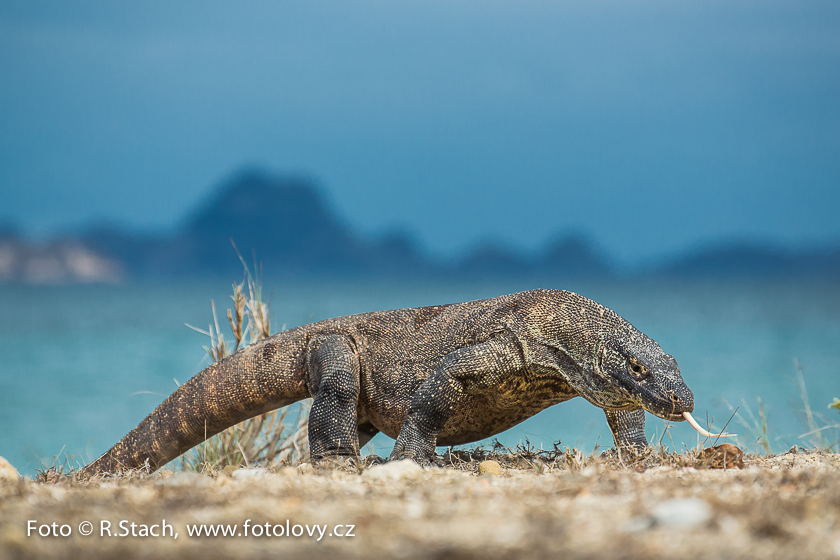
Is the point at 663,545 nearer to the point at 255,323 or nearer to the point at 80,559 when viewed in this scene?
the point at 80,559

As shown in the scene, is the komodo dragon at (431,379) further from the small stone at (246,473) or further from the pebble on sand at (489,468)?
the small stone at (246,473)

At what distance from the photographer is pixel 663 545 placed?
2.29 m

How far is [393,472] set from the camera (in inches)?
177

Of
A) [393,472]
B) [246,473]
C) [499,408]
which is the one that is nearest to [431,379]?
[499,408]

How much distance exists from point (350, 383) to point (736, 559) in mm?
4563

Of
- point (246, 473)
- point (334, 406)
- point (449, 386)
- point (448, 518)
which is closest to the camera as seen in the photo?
point (448, 518)

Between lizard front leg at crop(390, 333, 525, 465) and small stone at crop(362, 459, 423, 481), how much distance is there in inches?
46.2

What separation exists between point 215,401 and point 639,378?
385cm

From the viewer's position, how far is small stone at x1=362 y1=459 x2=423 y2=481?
4.43 m

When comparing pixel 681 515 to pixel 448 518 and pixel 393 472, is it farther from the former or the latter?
pixel 393 472

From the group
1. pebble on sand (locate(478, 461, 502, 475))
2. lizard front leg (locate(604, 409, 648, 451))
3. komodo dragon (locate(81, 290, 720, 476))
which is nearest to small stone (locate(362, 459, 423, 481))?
pebble on sand (locate(478, 461, 502, 475))

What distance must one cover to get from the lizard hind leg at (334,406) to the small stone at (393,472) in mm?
1784

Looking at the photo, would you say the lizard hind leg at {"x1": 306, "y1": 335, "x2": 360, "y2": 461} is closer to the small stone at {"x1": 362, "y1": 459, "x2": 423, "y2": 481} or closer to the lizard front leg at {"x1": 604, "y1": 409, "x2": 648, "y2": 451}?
the small stone at {"x1": 362, "y1": 459, "x2": 423, "y2": 481}

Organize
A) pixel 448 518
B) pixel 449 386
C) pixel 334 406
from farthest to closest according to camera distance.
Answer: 1. pixel 334 406
2. pixel 449 386
3. pixel 448 518
